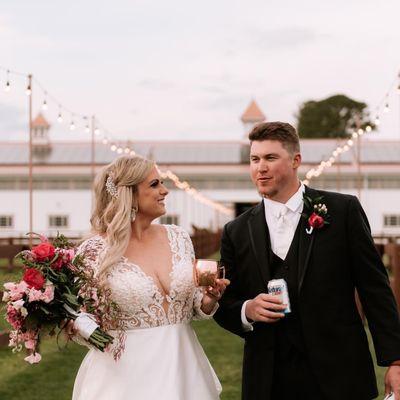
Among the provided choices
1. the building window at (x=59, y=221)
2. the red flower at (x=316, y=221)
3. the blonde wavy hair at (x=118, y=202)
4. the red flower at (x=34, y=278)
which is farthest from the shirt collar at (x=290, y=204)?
the building window at (x=59, y=221)

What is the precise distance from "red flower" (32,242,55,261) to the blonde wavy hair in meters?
0.28

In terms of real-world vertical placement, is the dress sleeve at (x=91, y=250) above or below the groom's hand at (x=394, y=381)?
above

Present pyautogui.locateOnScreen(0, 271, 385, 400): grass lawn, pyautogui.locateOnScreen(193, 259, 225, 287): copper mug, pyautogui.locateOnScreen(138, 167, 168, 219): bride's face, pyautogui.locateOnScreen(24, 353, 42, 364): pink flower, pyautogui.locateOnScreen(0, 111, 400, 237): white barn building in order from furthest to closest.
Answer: pyautogui.locateOnScreen(0, 111, 400, 237): white barn building → pyautogui.locateOnScreen(0, 271, 385, 400): grass lawn → pyautogui.locateOnScreen(138, 167, 168, 219): bride's face → pyautogui.locateOnScreen(24, 353, 42, 364): pink flower → pyautogui.locateOnScreen(193, 259, 225, 287): copper mug

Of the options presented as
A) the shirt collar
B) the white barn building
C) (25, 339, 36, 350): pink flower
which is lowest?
the white barn building

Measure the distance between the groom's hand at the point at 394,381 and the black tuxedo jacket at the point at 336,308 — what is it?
0.04 meters

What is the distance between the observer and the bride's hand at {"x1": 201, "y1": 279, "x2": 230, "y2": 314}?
12.0 feet

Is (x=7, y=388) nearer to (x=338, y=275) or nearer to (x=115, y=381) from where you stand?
(x=115, y=381)

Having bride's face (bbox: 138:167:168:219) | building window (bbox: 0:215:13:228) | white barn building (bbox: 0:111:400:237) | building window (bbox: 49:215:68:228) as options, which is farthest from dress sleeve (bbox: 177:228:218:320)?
building window (bbox: 0:215:13:228)

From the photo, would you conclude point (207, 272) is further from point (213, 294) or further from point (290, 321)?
point (290, 321)

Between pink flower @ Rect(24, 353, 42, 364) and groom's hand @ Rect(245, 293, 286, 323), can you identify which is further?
pink flower @ Rect(24, 353, 42, 364)

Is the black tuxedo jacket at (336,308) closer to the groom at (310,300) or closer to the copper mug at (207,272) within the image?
→ the groom at (310,300)

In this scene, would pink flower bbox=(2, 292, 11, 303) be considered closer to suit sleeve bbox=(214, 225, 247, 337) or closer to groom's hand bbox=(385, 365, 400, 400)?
suit sleeve bbox=(214, 225, 247, 337)

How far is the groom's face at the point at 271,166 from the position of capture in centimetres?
366

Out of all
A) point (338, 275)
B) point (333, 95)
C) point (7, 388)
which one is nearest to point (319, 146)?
point (333, 95)
